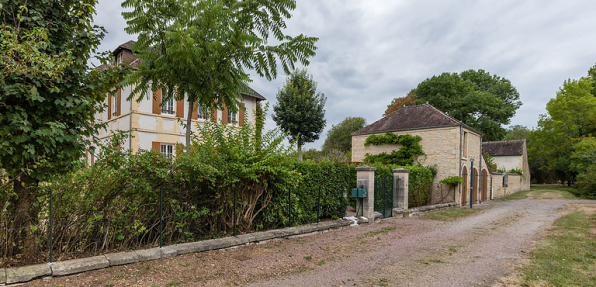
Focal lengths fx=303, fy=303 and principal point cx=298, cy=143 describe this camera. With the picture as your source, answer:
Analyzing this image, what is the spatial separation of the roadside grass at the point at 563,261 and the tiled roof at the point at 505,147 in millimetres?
31932

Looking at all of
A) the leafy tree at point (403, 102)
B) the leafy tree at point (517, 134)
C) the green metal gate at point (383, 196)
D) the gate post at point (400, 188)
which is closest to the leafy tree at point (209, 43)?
the green metal gate at point (383, 196)

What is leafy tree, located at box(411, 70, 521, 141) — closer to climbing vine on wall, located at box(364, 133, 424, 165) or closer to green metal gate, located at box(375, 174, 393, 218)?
climbing vine on wall, located at box(364, 133, 424, 165)

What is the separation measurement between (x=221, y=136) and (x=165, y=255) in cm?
258

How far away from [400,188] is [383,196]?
4.81ft

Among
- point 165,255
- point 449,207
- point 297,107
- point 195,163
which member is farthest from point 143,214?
point 297,107

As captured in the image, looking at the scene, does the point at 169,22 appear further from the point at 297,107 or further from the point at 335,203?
the point at 297,107

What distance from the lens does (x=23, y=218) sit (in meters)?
4.48

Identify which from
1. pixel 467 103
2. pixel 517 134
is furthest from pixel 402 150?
pixel 517 134

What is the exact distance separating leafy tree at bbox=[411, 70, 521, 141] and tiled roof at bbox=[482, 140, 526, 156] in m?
0.92

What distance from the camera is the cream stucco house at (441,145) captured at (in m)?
17.7

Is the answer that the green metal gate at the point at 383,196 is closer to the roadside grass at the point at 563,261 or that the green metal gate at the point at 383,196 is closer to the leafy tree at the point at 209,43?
the roadside grass at the point at 563,261

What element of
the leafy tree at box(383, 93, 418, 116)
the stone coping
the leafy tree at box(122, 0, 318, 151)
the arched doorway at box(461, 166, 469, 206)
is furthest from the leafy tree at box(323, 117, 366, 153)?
the leafy tree at box(122, 0, 318, 151)

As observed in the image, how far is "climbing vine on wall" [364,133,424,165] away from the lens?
62.2 ft

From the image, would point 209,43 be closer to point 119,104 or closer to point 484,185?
point 119,104
